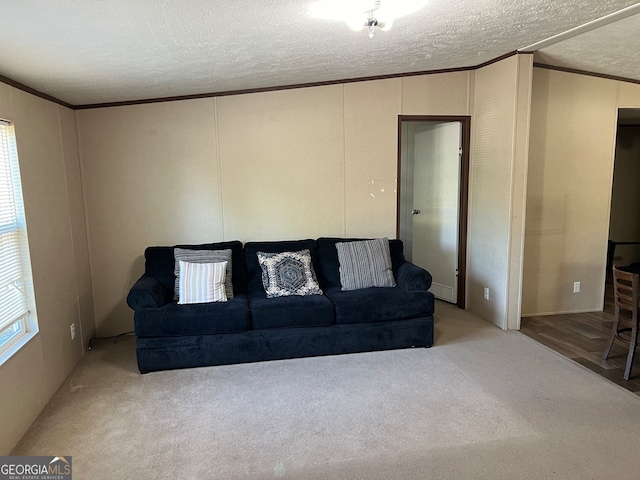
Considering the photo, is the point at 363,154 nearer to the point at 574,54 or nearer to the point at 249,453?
the point at 574,54

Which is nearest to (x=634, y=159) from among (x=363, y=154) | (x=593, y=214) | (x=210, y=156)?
(x=593, y=214)

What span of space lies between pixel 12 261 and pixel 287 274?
1971 millimetres

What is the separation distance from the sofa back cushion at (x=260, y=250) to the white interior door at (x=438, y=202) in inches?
61.5

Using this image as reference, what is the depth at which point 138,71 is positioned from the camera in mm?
2939

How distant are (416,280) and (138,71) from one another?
8.72ft

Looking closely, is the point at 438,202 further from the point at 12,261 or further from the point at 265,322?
the point at 12,261

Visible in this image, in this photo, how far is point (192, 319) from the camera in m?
3.35

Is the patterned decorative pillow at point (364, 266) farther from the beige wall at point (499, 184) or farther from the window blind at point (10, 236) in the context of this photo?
the window blind at point (10, 236)

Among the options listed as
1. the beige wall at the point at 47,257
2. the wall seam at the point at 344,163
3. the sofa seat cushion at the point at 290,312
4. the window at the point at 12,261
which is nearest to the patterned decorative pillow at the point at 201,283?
the sofa seat cushion at the point at 290,312

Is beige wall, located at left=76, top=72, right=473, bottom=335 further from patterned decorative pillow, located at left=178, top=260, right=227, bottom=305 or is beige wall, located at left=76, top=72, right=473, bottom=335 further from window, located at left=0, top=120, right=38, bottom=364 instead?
window, located at left=0, top=120, right=38, bottom=364

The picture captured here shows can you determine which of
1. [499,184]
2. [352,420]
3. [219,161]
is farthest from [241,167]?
[352,420]

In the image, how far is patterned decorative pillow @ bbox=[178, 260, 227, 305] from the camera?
3.50 meters

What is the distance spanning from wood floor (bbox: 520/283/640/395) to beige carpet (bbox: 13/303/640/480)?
0.16m

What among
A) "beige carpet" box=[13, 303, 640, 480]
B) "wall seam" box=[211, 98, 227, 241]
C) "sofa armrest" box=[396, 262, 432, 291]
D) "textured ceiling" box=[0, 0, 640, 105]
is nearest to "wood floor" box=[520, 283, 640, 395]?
"beige carpet" box=[13, 303, 640, 480]
